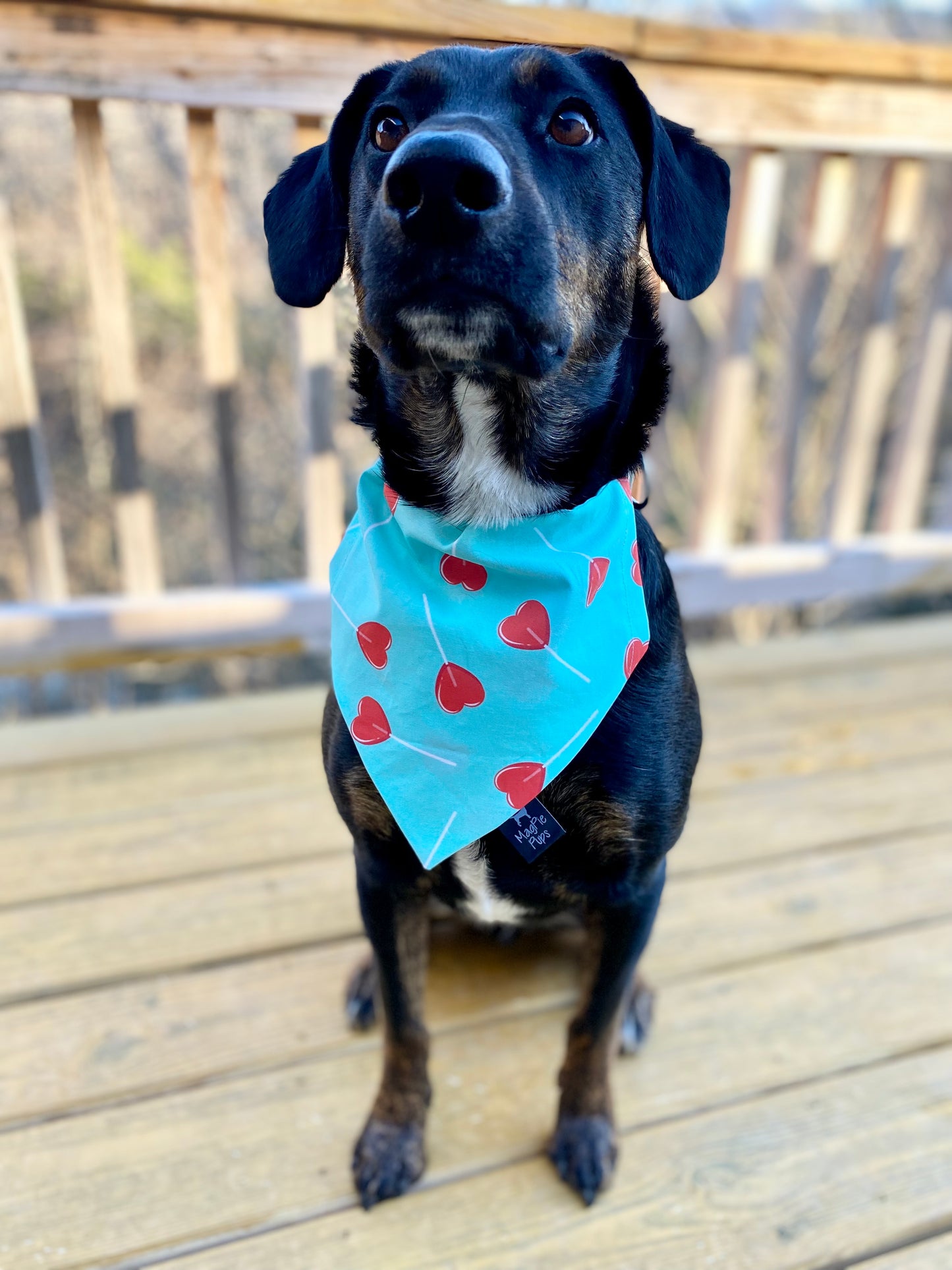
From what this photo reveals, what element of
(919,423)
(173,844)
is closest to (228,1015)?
(173,844)

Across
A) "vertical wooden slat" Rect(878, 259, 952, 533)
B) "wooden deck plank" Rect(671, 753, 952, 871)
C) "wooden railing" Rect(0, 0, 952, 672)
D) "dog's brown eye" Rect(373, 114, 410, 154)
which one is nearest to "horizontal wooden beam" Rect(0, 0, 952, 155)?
"wooden railing" Rect(0, 0, 952, 672)

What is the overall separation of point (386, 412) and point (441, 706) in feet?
1.23

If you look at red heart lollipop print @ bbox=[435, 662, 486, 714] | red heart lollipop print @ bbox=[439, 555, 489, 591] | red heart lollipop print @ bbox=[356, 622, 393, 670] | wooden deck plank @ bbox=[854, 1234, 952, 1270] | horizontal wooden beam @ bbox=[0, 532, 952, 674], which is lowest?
wooden deck plank @ bbox=[854, 1234, 952, 1270]

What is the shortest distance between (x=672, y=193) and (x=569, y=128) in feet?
0.52

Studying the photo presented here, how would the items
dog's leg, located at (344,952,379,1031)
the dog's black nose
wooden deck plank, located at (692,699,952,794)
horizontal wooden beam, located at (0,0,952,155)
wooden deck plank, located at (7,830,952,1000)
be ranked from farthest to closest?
wooden deck plank, located at (692,699,952,794)
horizontal wooden beam, located at (0,0,952,155)
wooden deck plank, located at (7,830,952,1000)
dog's leg, located at (344,952,379,1031)
the dog's black nose

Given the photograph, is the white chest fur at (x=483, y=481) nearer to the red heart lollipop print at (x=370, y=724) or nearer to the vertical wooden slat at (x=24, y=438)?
the red heart lollipop print at (x=370, y=724)

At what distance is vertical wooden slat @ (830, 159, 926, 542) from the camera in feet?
8.07

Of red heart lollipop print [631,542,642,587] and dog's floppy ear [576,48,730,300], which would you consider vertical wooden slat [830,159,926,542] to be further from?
red heart lollipop print [631,542,642,587]

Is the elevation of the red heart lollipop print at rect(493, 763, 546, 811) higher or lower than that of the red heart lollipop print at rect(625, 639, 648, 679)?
lower

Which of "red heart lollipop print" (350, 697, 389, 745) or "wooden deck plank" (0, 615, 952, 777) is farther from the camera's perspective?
"wooden deck plank" (0, 615, 952, 777)

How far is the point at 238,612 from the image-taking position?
2326 mm

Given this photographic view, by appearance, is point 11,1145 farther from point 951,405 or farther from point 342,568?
point 951,405

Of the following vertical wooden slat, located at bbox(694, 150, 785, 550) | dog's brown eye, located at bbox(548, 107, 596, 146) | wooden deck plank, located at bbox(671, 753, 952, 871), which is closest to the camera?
dog's brown eye, located at bbox(548, 107, 596, 146)

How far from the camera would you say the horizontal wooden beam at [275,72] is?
5.82 feet
